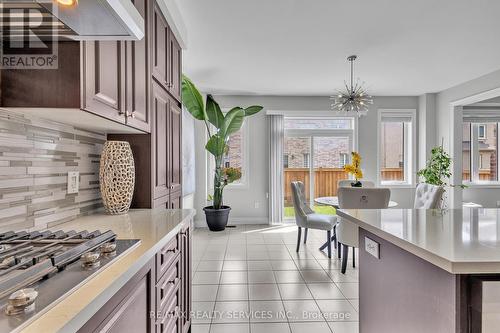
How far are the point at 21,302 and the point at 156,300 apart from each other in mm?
693

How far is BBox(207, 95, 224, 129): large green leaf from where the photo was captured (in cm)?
447

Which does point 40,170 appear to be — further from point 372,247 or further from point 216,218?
point 216,218

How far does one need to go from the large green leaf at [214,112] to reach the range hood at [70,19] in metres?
3.42

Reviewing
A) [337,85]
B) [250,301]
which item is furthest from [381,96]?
[250,301]

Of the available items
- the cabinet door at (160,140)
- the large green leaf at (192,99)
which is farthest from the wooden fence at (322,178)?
the cabinet door at (160,140)

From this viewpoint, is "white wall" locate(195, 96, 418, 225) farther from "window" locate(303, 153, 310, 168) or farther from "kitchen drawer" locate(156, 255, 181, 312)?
"kitchen drawer" locate(156, 255, 181, 312)

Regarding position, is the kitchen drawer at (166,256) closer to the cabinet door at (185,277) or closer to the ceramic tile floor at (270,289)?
the cabinet door at (185,277)

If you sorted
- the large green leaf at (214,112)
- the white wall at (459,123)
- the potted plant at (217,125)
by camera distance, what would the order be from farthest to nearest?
1. the large green leaf at (214,112)
2. the white wall at (459,123)
3. the potted plant at (217,125)

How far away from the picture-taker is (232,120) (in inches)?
181

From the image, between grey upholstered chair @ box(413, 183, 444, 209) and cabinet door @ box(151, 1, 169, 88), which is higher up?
cabinet door @ box(151, 1, 169, 88)

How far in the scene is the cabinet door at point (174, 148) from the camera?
2.25 m

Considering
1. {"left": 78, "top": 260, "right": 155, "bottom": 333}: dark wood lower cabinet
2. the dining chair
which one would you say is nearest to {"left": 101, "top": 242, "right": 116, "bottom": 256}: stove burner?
Answer: {"left": 78, "top": 260, "right": 155, "bottom": 333}: dark wood lower cabinet

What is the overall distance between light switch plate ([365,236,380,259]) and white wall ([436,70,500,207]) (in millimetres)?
4397

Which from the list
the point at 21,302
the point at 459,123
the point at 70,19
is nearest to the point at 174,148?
the point at 70,19
